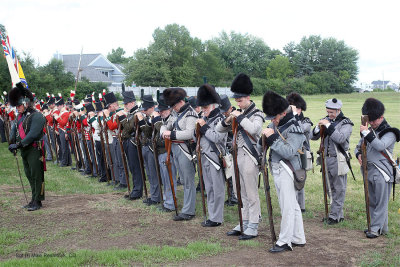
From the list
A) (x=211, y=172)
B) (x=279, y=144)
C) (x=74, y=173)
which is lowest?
(x=74, y=173)

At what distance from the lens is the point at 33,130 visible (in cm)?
859

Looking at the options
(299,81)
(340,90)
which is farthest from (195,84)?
(340,90)

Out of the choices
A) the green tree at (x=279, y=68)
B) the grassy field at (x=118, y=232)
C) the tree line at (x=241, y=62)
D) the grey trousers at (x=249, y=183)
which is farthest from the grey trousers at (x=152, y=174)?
the green tree at (x=279, y=68)

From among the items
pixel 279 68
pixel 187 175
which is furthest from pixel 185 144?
pixel 279 68

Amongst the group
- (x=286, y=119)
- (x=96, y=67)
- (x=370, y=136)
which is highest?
(x=96, y=67)

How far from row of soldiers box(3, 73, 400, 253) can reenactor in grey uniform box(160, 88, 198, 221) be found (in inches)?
0.7

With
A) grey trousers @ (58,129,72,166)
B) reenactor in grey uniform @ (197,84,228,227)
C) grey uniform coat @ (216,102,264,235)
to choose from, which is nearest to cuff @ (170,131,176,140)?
reenactor in grey uniform @ (197,84,228,227)

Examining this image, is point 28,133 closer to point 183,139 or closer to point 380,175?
point 183,139

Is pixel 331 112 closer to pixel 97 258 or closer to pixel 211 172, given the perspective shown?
pixel 211 172

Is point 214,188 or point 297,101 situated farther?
point 297,101

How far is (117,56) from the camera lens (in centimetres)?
11512

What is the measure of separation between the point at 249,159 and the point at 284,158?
753 millimetres

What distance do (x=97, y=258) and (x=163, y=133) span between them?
2.69 meters

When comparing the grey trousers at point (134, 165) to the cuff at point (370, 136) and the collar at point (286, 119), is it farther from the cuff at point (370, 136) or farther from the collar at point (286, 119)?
the cuff at point (370, 136)
